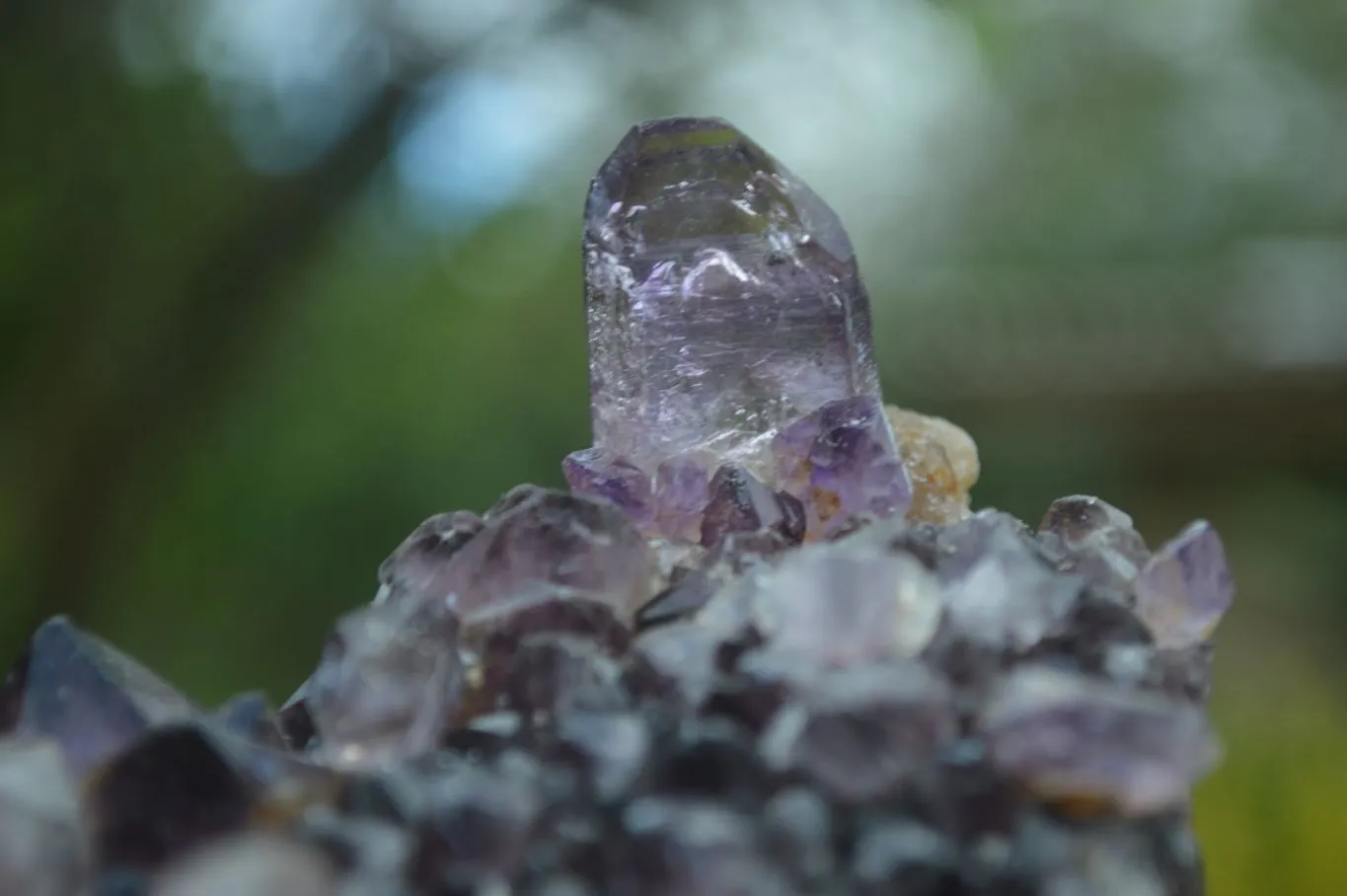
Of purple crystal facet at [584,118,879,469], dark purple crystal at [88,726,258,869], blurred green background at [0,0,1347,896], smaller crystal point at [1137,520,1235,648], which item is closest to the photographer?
dark purple crystal at [88,726,258,869]

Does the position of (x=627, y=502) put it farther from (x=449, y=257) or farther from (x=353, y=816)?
(x=449, y=257)

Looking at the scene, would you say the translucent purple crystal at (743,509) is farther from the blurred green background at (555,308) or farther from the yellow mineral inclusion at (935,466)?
the blurred green background at (555,308)

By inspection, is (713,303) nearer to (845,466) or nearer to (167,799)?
(845,466)

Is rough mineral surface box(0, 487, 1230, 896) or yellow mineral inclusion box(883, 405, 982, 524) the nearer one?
rough mineral surface box(0, 487, 1230, 896)

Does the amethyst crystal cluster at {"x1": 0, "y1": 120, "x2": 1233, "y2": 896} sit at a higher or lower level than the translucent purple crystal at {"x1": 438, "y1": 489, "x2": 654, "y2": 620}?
lower

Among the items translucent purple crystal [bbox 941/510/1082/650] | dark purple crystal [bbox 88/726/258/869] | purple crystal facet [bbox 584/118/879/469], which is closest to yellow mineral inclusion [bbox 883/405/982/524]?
purple crystal facet [bbox 584/118/879/469]

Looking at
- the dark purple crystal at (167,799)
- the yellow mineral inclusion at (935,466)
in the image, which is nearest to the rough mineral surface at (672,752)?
the dark purple crystal at (167,799)

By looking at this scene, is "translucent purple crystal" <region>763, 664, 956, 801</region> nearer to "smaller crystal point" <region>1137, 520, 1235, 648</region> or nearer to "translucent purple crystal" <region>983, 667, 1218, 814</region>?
"translucent purple crystal" <region>983, 667, 1218, 814</region>
